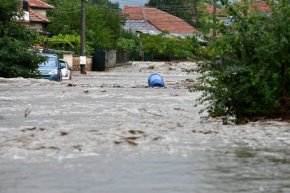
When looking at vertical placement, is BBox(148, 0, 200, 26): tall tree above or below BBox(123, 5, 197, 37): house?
above

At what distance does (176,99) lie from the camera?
24672 millimetres

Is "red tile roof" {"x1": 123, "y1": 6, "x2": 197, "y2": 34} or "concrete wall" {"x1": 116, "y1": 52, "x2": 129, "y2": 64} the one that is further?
"red tile roof" {"x1": 123, "y1": 6, "x2": 197, "y2": 34}

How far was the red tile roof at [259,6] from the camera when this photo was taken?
15.6m

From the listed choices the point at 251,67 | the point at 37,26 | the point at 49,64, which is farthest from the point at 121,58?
the point at 251,67

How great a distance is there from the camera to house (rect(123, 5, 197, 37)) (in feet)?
402

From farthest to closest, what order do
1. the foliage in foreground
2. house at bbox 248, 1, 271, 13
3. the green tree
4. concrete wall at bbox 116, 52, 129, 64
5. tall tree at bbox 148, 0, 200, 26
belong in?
tall tree at bbox 148, 0, 200, 26 → concrete wall at bbox 116, 52, 129, 64 → the green tree → house at bbox 248, 1, 271, 13 → the foliage in foreground

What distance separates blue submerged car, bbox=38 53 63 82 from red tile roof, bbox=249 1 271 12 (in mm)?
19613

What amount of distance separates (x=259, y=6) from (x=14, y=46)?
20.9 metres

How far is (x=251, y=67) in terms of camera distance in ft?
49.2

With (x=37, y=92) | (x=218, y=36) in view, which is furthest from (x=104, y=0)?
(x=218, y=36)

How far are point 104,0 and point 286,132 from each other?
433ft

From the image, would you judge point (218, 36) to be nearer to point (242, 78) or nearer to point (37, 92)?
point (242, 78)

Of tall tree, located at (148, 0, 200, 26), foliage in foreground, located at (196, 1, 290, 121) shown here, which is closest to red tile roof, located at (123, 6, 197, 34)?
tall tree, located at (148, 0, 200, 26)

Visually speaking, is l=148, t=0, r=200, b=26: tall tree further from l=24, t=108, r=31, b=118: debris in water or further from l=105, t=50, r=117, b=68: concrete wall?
l=24, t=108, r=31, b=118: debris in water
